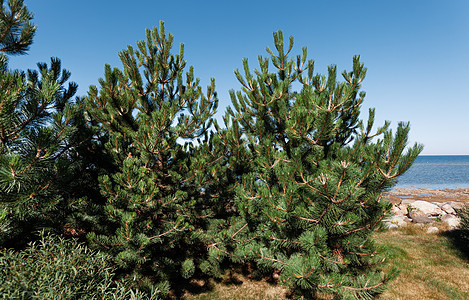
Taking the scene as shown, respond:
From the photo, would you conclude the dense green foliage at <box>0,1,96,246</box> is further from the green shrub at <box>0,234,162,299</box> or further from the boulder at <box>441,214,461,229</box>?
the boulder at <box>441,214,461,229</box>

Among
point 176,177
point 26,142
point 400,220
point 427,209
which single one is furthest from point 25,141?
point 427,209

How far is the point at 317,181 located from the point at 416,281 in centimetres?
600

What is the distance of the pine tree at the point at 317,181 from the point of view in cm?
286

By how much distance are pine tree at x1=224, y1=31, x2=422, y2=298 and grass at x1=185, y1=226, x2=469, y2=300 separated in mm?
1683

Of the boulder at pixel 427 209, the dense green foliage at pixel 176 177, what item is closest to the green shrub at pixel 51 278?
the dense green foliage at pixel 176 177

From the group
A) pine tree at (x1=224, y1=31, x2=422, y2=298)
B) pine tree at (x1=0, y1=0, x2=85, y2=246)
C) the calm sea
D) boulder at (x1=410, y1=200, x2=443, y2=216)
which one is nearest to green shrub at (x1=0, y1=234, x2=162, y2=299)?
pine tree at (x1=0, y1=0, x2=85, y2=246)

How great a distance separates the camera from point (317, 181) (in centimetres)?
294

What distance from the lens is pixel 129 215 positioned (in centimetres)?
370

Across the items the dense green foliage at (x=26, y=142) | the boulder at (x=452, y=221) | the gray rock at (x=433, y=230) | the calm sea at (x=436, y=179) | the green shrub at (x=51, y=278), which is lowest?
the calm sea at (x=436, y=179)

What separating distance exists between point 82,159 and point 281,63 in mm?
5211

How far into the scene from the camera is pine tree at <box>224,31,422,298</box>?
9.39 ft

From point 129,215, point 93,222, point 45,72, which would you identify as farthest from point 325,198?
point 45,72

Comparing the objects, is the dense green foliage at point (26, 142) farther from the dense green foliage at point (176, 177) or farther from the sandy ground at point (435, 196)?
the sandy ground at point (435, 196)

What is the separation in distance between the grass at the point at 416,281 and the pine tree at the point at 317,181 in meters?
1.68
